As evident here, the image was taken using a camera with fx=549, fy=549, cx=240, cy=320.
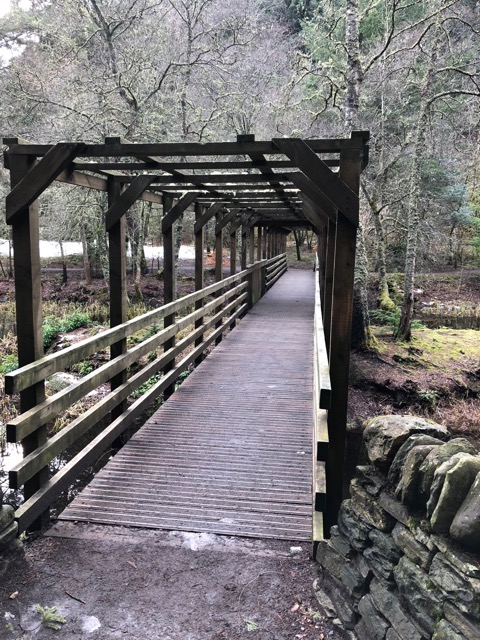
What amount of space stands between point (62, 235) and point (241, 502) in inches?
736

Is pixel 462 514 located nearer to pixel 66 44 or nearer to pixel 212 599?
pixel 212 599

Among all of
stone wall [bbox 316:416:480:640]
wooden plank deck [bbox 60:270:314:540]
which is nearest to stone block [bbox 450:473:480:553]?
stone wall [bbox 316:416:480:640]

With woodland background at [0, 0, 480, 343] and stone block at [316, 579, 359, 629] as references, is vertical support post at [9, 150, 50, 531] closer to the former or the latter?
stone block at [316, 579, 359, 629]

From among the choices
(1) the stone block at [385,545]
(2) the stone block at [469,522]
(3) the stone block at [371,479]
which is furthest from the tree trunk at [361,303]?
(2) the stone block at [469,522]

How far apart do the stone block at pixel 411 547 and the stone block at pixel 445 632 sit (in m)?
0.24

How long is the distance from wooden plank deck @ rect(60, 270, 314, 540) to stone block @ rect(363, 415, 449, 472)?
1052 millimetres

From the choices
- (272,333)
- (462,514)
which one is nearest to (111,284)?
(462,514)

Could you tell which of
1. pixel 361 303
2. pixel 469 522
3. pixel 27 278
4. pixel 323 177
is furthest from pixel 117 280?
pixel 361 303

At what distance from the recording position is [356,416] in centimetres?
792

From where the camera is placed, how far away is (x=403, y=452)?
8.80ft

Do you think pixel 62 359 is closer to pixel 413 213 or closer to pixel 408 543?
pixel 408 543

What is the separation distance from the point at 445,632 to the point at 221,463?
2779 mm

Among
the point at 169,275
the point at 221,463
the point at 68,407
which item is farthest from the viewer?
the point at 169,275

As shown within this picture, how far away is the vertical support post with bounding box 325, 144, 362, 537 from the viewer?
3707 mm
